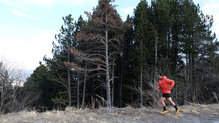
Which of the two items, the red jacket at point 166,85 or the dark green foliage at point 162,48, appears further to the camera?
the dark green foliage at point 162,48

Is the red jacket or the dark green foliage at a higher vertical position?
the dark green foliage

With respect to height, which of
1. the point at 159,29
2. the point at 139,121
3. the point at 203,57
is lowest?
the point at 139,121

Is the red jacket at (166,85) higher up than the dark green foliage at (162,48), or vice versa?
the dark green foliage at (162,48)

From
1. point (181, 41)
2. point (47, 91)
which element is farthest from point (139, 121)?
point (47, 91)

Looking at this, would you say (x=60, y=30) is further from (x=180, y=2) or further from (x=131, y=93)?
(x=180, y=2)

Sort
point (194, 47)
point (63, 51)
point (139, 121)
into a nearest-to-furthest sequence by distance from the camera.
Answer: point (139, 121)
point (194, 47)
point (63, 51)

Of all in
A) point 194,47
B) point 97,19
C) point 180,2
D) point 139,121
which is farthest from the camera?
point 180,2

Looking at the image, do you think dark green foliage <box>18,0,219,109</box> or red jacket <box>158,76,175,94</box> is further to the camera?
dark green foliage <box>18,0,219,109</box>

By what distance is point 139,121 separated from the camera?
611 cm

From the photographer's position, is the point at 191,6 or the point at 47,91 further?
the point at 47,91

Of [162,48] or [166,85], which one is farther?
[162,48]

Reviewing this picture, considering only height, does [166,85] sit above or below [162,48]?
below

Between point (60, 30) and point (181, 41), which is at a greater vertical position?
point (60, 30)

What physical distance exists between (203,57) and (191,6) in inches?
252
